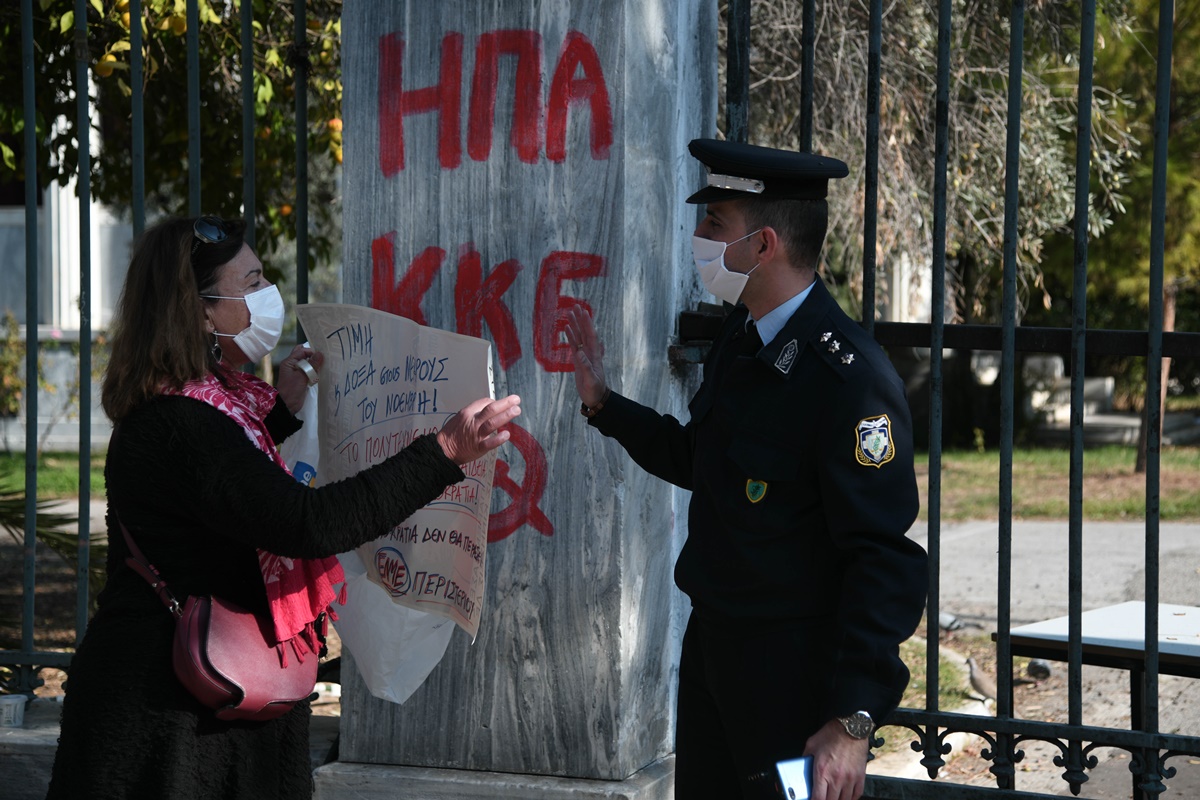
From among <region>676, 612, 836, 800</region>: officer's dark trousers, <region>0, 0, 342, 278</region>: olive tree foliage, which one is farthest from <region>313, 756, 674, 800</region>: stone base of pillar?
<region>0, 0, 342, 278</region>: olive tree foliage

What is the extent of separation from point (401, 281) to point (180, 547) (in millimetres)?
1055

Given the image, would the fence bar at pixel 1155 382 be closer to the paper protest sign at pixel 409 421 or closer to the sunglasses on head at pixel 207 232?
the paper protest sign at pixel 409 421

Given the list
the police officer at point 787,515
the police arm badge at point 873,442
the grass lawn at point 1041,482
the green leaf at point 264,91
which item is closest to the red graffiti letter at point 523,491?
the police officer at point 787,515

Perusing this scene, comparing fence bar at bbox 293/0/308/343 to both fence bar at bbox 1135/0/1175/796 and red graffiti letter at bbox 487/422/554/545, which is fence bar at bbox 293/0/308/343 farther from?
fence bar at bbox 1135/0/1175/796

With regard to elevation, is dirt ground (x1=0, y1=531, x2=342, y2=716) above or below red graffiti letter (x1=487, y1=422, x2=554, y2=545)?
below

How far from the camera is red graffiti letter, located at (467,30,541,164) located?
10.4 ft

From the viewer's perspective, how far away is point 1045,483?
12.8 meters

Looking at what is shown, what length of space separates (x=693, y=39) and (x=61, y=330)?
14.8m

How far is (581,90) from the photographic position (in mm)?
3152

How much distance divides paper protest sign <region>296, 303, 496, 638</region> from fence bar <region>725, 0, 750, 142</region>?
0.96 meters

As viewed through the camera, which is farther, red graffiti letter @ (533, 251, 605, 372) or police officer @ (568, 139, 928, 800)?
red graffiti letter @ (533, 251, 605, 372)

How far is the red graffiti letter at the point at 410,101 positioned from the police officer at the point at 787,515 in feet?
2.80

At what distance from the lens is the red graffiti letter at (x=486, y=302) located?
3227 mm

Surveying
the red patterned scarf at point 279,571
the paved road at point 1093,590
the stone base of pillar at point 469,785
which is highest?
the red patterned scarf at point 279,571
